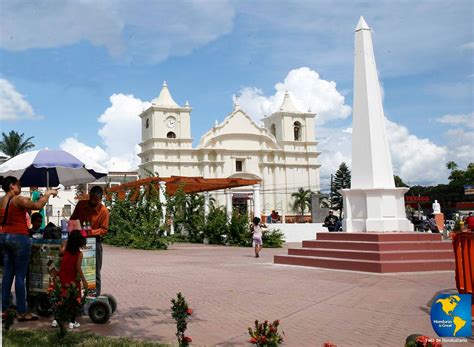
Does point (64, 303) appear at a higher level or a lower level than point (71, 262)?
lower

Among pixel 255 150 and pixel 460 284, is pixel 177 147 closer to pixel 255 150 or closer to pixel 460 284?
pixel 255 150

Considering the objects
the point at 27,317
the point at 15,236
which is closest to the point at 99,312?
the point at 27,317

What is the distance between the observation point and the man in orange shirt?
630cm

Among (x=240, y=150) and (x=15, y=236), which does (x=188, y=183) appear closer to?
(x=15, y=236)

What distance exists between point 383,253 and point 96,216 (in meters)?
6.67

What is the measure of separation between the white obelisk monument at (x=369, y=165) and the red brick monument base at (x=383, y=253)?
765 mm

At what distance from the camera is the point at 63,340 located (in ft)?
15.4

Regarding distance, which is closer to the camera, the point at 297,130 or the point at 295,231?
the point at 295,231

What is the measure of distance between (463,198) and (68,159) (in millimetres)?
71368

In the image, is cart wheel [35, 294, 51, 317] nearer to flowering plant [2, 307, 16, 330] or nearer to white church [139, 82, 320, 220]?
flowering plant [2, 307, 16, 330]

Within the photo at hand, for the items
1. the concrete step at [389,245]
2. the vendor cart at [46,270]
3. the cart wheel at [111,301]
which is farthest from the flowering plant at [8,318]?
the concrete step at [389,245]

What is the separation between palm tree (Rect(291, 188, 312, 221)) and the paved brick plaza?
4490 centimetres

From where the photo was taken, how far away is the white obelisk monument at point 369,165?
12164 millimetres

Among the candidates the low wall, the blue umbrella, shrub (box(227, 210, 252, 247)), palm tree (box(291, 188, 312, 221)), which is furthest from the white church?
the blue umbrella
